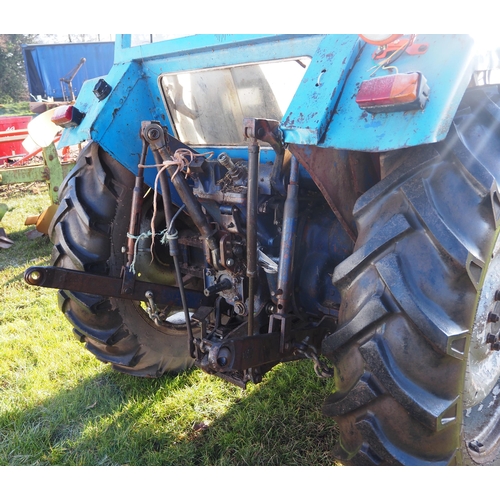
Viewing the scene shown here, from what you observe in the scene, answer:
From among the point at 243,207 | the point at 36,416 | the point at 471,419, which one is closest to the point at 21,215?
the point at 36,416

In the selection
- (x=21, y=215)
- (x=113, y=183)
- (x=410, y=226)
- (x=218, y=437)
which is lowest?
(x=21, y=215)

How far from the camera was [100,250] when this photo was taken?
2.39 m

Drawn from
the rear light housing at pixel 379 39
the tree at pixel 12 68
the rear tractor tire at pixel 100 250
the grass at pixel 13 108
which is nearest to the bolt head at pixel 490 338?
the rear light housing at pixel 379 39

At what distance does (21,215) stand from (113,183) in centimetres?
515

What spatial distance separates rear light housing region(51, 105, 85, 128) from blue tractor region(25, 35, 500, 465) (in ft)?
0.07

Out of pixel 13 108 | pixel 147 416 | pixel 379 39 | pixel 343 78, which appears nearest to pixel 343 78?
pixel 343 78

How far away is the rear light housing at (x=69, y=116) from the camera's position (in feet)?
7.98

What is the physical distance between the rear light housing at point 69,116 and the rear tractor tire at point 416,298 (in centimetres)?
163

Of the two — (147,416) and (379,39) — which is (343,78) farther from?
(147,416)

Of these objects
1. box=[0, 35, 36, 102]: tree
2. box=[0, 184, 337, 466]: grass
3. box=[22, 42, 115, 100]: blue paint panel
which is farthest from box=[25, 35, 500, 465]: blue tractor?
box=[0, 35, 36, 102]: tree

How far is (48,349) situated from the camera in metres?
3.35

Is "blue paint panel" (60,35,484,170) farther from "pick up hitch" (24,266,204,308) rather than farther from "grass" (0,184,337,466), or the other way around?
"grass" (0,184,337,466)

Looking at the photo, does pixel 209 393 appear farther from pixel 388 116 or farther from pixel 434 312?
pixel 388 116

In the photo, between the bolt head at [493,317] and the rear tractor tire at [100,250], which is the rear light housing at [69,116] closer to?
the rear tractor tire at [100,250]
